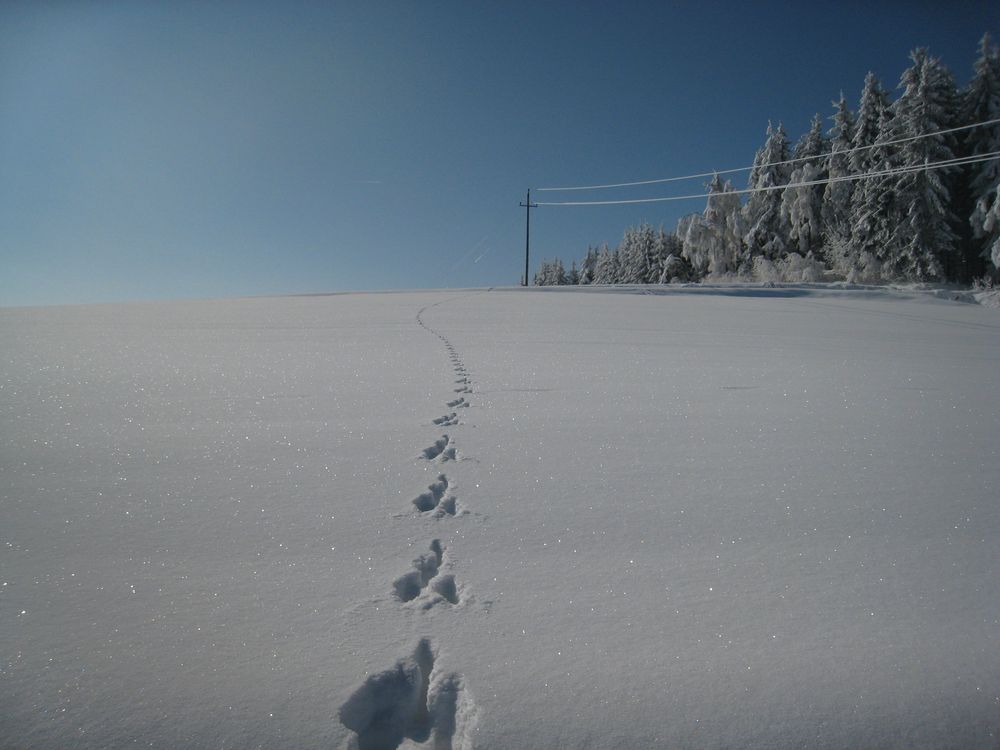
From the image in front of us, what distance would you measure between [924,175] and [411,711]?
27.4 metres

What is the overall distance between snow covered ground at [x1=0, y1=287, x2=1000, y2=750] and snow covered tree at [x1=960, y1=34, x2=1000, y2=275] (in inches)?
896

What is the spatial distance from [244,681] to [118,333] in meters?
7.91

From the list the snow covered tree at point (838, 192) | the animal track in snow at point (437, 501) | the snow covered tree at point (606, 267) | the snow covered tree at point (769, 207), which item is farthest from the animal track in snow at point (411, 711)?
the snow covered tree at point (606, 267)

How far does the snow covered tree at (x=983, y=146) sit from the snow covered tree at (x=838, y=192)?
4.34m

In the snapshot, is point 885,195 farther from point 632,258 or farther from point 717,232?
point 632,258

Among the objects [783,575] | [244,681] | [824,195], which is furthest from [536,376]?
[824,195]

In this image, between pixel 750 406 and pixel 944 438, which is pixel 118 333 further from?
pixel 944 438

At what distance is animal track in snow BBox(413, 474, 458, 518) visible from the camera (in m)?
1.94

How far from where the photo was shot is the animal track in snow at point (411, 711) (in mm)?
1053

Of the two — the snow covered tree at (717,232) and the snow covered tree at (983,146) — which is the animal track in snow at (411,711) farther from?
the snow covered tree at (717,232)

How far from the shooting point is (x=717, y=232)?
102 feet

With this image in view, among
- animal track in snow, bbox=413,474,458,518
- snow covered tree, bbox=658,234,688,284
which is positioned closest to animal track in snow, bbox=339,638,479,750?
animal track in snow, bbox=413,474,458,518

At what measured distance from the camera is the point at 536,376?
447 centimetres

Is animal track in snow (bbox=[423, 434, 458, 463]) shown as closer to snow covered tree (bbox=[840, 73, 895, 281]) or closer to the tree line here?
the tree line
